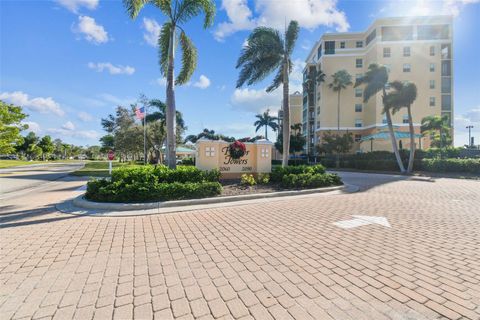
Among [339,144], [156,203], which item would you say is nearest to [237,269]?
[156,203]

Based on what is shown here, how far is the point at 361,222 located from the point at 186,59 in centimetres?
1070

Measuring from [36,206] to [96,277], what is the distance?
645cm

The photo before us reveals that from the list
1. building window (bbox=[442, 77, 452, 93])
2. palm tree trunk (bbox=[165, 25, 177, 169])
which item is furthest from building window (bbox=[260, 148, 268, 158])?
building window (bbox=[442, 77, 452, 93])

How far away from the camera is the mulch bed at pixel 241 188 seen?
931cm

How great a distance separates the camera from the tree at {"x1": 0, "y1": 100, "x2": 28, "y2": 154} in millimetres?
24719

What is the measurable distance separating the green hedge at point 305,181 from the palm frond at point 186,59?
7.33 m

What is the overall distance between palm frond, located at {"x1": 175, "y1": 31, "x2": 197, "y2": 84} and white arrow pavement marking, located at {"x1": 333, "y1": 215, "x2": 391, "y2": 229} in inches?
403

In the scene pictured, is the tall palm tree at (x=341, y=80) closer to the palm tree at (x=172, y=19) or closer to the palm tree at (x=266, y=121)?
the palm tree at (x=266, y=121)

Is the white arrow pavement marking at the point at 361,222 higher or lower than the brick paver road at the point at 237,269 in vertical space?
lower

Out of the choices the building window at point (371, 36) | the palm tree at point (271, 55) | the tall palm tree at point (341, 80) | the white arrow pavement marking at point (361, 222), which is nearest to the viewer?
the white arrow pavement marking at point (361, 222)

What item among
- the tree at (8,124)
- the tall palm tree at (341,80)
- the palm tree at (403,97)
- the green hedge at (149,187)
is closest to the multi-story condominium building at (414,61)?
the tall palm tree at (341,80)

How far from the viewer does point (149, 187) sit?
7625 mm

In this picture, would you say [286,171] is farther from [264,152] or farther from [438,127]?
[438,127]

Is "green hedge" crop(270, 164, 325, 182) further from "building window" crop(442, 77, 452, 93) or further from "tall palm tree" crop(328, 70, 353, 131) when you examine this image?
"building window" crop(442, 77, 452, 93)
